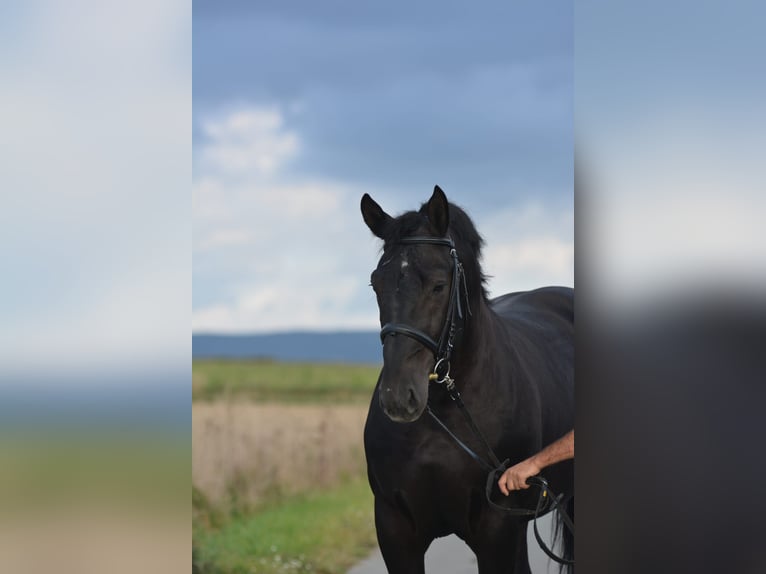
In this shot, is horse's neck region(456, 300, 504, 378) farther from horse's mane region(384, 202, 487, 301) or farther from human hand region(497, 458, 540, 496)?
human hand region(497, 458, 540, 496)

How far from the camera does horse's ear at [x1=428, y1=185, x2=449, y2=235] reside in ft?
9.80

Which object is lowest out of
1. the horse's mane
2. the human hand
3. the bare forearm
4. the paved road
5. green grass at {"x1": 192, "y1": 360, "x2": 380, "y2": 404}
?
the paved road

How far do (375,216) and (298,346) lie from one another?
3698 mm

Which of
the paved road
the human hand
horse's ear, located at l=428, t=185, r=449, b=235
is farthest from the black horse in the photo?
the paved road

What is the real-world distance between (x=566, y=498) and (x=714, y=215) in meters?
3.43

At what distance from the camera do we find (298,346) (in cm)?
675

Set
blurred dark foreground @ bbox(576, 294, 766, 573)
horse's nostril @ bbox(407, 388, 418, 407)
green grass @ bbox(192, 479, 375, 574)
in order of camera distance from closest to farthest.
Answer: blurred dark foreground @ bbox(576, 294, 766, 573)
horse's nostril @ bbox(407, 388, 418, 407)
green grass @ bbox(192, 479, 375, 574)

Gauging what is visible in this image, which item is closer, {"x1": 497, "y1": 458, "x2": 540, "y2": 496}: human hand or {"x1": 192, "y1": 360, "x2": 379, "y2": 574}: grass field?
{"x1": 497, "y1": 458, "x2": 540, "y2": 496}: human hand

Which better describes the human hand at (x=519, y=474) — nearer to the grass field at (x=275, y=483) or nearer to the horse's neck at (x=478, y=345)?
the horse's neck at (x=478, y=345)

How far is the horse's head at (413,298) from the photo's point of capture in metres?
2.77

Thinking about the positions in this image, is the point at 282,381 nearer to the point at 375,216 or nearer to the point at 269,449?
the point at 269,449

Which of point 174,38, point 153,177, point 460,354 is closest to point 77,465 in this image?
point 153,177

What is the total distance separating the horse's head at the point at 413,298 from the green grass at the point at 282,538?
2757 mm

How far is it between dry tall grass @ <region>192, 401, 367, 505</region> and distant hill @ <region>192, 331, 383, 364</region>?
39 centimetres
